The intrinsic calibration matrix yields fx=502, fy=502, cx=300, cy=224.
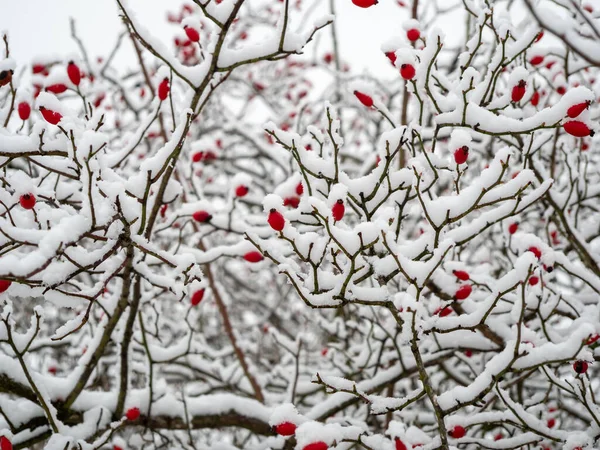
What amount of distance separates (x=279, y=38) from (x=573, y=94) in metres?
0.87

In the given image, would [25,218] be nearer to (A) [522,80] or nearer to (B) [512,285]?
(B) [512,285]

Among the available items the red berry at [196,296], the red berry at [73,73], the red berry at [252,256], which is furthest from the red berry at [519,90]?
the red berry at [73,73]

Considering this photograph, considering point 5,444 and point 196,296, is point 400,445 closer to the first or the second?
point 196,296

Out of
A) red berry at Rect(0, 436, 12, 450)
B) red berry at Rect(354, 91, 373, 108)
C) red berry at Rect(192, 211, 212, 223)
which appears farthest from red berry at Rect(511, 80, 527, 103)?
red berry at Rect(0, 436, 12, 450)

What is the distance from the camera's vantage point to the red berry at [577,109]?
4.42ft

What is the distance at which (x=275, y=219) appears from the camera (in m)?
1.28

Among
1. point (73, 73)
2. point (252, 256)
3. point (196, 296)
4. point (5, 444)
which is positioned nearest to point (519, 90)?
point (252, 256)

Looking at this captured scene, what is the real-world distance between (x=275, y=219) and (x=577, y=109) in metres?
0.87

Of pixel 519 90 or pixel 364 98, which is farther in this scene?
pixel 364 98

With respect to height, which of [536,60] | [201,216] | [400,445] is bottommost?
[400,445]

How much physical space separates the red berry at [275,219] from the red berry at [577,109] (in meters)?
0.84

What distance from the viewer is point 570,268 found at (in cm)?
203

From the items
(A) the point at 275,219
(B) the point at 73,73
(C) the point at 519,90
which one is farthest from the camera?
(B) the point at 73,73

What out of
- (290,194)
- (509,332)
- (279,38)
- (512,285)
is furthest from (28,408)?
(509,332)
